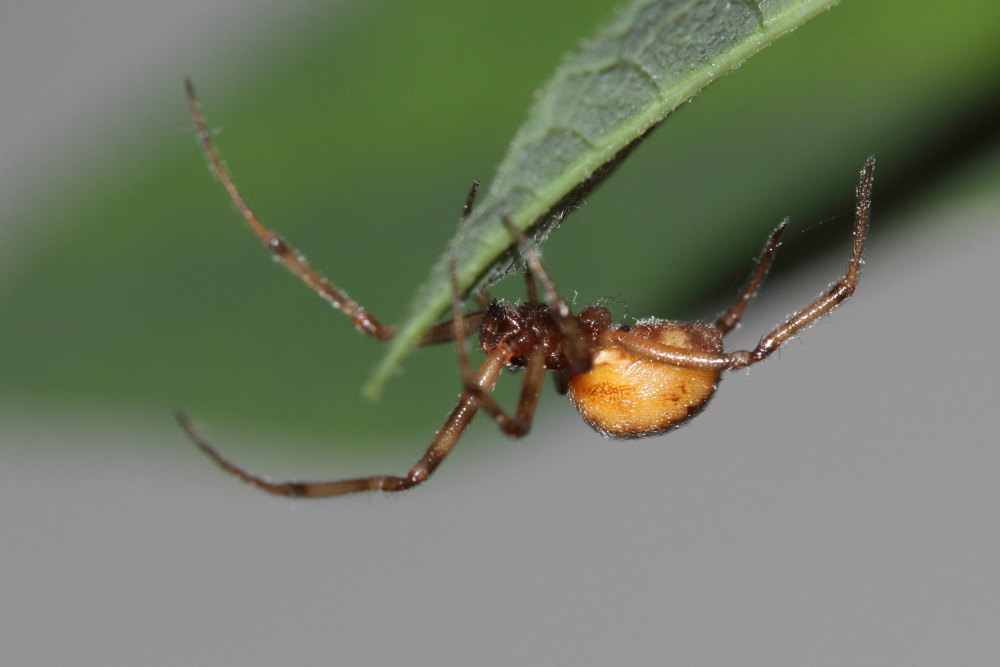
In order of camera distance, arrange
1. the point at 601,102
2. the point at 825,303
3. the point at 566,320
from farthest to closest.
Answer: the point at 825,303, the point at 566,320, the point at 601,102

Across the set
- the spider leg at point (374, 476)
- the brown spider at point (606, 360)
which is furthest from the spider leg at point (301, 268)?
the spider leg at point (374, 476)

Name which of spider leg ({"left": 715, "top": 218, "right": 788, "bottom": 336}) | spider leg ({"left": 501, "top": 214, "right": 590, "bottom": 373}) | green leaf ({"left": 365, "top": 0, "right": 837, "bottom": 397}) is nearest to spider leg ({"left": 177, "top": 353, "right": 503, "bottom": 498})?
spider leg ({"left": 501, "top": 214, "right": 590, "bottom": 373})

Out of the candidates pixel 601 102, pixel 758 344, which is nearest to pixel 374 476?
pixel 758 344

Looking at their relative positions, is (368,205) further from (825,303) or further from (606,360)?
(825,303)

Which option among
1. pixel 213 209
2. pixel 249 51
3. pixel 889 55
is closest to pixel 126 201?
pixel 213 209

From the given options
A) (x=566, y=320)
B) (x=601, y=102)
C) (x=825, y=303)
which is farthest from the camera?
(x=825, y=303)

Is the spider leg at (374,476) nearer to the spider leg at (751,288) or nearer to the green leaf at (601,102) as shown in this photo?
the spider leg at (751,288)
